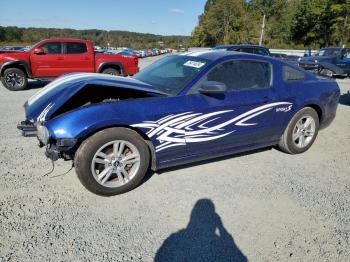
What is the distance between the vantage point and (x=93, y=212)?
9.53 feet

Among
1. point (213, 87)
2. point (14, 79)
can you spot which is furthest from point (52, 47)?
point (213, 87)

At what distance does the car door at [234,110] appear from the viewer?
3.43m

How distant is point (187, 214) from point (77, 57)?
874 centimetres

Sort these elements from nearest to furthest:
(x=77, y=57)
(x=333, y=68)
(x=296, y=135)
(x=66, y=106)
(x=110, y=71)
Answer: (x=66, y=106)
(x=296, y=135)
(x=333, y=68)
(x=77, y=57)
(x=110, y=71)

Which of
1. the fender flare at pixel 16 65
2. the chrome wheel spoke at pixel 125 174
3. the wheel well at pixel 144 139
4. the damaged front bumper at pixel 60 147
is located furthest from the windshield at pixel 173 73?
the fender flare at pixel 16 65

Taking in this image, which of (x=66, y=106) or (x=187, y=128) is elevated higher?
(x=66, y=106)

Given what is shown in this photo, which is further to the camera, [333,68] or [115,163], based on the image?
[333,68]

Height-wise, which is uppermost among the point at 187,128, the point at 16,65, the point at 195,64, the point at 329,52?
the point at 329,52

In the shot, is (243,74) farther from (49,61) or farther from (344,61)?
(344,61)

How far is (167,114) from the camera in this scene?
127 inches

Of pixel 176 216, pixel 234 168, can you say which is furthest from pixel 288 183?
pixel 176 216

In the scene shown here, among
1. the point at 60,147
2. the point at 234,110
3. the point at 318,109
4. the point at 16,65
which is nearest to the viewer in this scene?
the point at 60,147

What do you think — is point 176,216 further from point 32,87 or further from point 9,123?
point 32,87

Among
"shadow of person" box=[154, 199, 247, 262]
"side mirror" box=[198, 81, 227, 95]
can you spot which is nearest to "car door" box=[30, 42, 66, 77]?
"side mirror" box=[198, 81, 227, 95]
